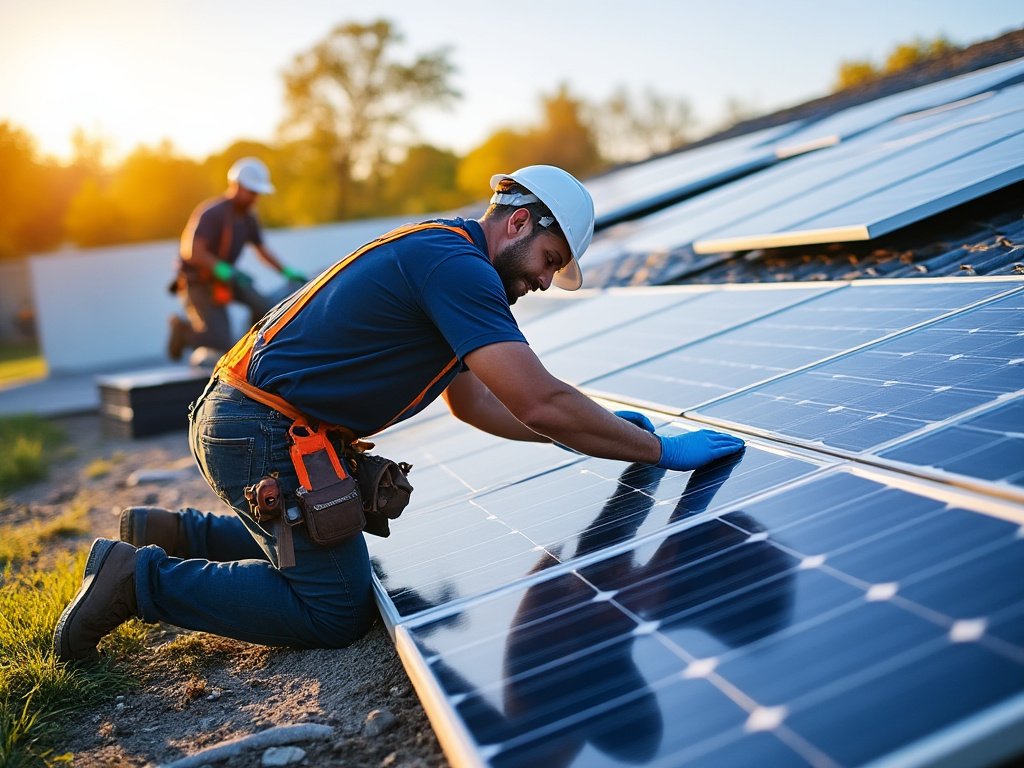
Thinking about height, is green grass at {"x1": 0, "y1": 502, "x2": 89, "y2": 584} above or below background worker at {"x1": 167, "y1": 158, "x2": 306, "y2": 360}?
below

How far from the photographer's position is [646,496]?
3375 mm

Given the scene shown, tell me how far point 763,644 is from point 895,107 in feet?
32.3

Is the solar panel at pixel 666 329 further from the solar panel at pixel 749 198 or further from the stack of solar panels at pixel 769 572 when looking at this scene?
the solar panel at pixel 749 198

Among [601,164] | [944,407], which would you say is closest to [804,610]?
[944,407]

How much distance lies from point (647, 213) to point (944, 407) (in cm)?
883

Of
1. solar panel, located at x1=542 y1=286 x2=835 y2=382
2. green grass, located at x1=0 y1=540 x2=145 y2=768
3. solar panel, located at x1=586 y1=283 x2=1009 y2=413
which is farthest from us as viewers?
solar panel, located at x1=542 y1=286 x2=835 y2=382

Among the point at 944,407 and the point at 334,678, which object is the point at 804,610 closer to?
the point at 944,407

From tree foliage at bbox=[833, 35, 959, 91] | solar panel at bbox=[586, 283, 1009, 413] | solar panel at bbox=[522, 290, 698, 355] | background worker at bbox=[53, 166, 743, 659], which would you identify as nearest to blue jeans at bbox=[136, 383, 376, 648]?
background worker at bbox=[53, 166, 743, 659]

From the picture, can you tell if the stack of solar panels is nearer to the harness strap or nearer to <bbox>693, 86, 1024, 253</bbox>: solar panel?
the harness strap

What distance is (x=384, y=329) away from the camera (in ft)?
11.6

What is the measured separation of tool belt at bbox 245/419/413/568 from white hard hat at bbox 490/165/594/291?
3.63 feet

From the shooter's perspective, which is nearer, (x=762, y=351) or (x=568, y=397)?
(x=568, y=397)

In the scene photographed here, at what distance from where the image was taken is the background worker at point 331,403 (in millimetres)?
3473

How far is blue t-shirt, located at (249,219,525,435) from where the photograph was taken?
129 inches
